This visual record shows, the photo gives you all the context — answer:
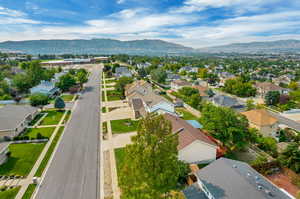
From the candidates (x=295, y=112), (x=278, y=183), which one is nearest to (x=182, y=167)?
(x=278, y=183)

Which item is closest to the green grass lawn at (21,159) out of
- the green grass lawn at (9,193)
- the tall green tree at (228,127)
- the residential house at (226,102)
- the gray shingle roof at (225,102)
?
the green grass lawn at (9,193)

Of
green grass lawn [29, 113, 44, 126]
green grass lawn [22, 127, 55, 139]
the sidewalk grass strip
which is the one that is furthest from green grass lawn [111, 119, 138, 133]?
the sidewalk grass strip

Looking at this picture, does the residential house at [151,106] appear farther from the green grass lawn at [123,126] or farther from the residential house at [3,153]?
the residential house at [3,153]

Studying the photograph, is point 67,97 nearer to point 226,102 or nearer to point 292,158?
point 226,102

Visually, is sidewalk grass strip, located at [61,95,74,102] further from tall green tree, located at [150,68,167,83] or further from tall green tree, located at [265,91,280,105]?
tall green tree, located at [265,91,280,105]

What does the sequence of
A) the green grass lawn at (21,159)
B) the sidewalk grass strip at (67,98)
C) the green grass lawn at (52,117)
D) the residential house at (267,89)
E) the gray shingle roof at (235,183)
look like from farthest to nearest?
the residential house at (267,89) → the sidewalk grass strip at (67,98) → the green grass lawn at (52,117) → the green grass lawn at (21,159) → the gray shingle roof at (235,183)

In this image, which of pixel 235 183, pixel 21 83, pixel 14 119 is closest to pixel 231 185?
pixel 235 183
